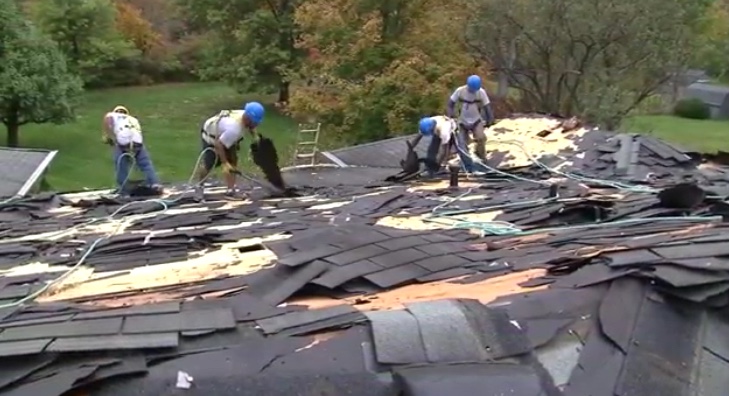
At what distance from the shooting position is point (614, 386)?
4.18 m

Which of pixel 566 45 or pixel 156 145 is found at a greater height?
pixel 566 45

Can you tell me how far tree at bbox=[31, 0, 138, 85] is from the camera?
108ft

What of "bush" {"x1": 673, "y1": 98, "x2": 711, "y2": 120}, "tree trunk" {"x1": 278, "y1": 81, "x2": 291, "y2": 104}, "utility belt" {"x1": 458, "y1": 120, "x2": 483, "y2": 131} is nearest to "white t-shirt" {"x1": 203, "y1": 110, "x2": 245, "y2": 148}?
"utility belt" {"x1": 458, "y1": 120, "x2": 483, "y2": 131}

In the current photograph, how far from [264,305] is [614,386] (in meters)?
1.80

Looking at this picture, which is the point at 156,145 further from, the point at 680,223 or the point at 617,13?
the point at 680,223

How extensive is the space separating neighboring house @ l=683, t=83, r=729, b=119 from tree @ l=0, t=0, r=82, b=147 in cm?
3058

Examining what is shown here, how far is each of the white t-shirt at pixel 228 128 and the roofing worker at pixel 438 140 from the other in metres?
3.12

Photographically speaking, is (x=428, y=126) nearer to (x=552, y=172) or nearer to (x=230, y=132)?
(x=552, y=172)

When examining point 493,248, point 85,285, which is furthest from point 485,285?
point 85,285

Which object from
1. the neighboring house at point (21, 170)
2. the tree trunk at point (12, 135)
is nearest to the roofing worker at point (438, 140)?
the neighboring house at point (21, 170)

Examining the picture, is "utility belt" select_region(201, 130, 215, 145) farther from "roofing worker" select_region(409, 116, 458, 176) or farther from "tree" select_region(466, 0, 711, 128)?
"tree" select_region(466, 0, 711, 128)

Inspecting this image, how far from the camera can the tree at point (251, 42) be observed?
34.5 m

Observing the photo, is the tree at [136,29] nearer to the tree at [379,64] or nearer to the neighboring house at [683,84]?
the tree at [379,64]

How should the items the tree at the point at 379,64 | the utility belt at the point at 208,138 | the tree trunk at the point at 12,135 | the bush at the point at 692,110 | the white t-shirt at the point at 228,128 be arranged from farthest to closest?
1. the bush at the point at 692,110
2. the tree trunk at the point at 12,135
3. the tree at the point at 379,64
4. the utility belt at the point at 208,138
5. the white t-shirt at the point at 228,128
